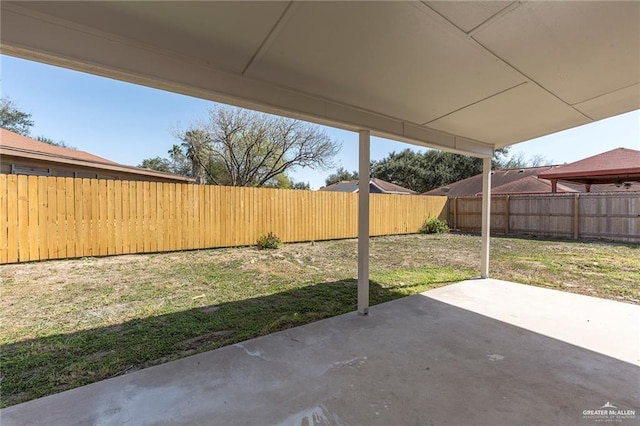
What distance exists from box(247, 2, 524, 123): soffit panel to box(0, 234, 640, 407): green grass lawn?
7.62ft

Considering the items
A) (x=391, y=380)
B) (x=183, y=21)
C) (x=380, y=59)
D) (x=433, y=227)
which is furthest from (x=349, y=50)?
(x=433, y=227)

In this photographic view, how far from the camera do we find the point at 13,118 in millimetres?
12664

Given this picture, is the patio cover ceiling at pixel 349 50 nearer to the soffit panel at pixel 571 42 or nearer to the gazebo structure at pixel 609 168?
the soffit panel at pixel 571 42

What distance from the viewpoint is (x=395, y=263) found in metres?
6.16

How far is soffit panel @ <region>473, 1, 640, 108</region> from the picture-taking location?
1.60 meters

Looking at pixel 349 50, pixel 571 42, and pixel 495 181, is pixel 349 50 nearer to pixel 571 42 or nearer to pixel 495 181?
pixel 571 42

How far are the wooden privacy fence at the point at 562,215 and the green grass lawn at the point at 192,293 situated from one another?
1793mm

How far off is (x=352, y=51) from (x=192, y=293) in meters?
3.60

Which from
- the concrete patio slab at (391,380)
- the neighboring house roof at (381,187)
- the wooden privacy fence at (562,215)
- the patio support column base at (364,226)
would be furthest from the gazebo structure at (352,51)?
the neighboring house roof at (381,187)

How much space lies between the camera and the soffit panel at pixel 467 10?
150 cm

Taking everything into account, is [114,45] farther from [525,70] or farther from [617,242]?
[617,242]

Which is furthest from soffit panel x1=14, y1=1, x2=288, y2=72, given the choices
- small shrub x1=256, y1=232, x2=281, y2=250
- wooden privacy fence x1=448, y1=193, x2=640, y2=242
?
wooden privacy fence x1=448, y1=193, x2=640, y2=242

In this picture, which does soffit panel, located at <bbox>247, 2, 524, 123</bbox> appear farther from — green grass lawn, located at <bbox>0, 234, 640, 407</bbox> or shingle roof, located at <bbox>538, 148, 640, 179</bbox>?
shingle roof, located at <bbox>538, 148, 640, 179</bbox>

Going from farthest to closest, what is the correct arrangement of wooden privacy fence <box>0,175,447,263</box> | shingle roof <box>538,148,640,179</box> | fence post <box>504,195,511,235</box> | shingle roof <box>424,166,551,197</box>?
shingle roof <box>424,166,551,197</box> → fence post <box>504,195,511,235</box> → shingle roof <box>538,148,640,179</box> → wooden privacy fence <box>0,175,447,263</box>
